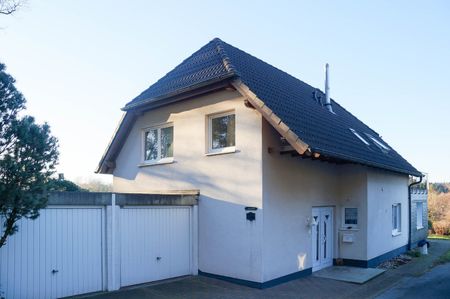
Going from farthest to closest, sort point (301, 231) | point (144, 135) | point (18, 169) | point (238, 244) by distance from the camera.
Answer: point (144, 135)
point (301, 231)
point (238, 244)
point (18, 169)

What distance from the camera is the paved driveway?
9352 mm

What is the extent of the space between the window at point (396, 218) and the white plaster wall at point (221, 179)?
8.51 meters

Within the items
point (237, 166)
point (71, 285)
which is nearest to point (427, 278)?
point (237, 166)

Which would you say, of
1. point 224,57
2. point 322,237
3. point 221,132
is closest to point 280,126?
point 221,132

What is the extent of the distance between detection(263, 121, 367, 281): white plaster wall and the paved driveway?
60cm

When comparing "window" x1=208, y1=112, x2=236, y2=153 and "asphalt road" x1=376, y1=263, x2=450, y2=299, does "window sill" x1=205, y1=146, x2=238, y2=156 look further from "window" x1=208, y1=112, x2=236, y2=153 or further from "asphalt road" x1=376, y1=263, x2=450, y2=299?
"asphalt road" x1=376, y1=263, x2=450, y2=299

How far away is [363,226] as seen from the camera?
13.0 metres

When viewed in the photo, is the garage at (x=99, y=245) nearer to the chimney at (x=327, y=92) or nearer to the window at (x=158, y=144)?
the window at (x=158, y=144)

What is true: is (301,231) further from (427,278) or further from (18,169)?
(18,169)

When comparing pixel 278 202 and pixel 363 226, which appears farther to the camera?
pixel 363 226

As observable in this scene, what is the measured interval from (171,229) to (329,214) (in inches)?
215

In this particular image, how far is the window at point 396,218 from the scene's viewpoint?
53.7 ft

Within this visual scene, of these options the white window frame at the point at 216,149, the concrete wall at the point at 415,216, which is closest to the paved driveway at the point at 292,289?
the white window frame at the point at 216,149

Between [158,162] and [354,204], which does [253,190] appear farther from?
[354,204]
